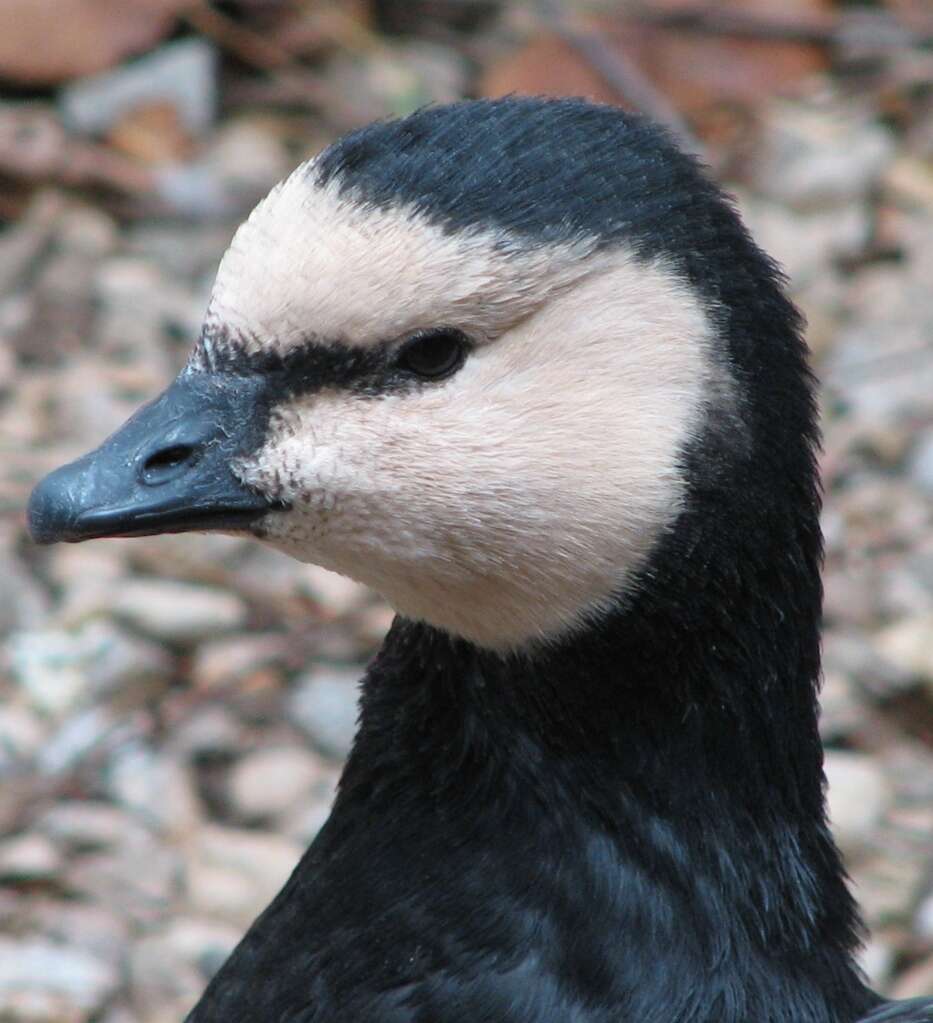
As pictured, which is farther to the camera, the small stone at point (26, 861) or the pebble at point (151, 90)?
the pebble at point (151, 90)

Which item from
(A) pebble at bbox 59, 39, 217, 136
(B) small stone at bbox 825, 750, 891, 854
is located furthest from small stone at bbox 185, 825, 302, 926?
(A) pebble at bbox 59, 39, 217, 136

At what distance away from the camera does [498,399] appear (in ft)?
6.31

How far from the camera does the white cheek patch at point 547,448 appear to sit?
1904 millimetres

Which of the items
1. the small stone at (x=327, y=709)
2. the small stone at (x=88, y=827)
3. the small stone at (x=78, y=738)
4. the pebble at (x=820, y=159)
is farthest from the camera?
the pebble at (x=820, y=159)

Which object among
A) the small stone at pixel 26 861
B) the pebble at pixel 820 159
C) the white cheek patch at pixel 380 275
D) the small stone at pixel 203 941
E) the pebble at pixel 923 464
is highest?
the pebble at pixel 820 159

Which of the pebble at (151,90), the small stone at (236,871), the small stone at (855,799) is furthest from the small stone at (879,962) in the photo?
the pebble at (151,90)

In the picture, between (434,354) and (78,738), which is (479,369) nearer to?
(434,354)

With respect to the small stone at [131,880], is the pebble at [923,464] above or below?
above

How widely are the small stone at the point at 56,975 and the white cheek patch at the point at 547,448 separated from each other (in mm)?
1395

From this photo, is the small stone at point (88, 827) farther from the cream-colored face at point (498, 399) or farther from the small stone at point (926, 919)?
the cream-colored face at point (498, 399)

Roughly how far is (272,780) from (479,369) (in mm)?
1765

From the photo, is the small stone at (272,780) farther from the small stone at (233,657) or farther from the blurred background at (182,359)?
the small stone at (233,657)

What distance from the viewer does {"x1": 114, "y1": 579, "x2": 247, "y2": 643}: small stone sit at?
3.77 meters

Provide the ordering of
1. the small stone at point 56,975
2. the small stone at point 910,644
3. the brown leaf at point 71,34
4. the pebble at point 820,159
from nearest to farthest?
the small stone at point 56,975, the small stone at point 910,644, the brown leaf at point 71,34, the pebble at point 820,159
